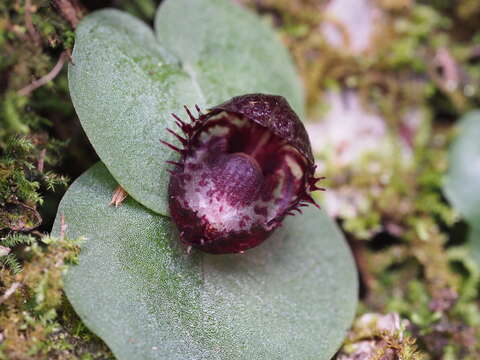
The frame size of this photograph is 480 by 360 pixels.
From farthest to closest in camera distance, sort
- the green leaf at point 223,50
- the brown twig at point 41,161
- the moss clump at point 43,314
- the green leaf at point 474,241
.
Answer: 1. the green leaf at point 474,241
2. the green leaf at point 223,50
3. the brown twig at point 41,161
4. the moss clump at point 43,314

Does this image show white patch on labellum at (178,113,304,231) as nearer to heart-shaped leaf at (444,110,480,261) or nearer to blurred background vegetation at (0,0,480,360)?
blurred background vegetation at (0,0,480,360)

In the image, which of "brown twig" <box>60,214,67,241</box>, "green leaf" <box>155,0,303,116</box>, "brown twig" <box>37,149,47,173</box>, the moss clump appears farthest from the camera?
"green leaf" <box>155,0,303,116</box>

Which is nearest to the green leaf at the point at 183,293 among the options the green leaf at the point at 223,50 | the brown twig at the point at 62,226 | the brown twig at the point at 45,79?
the brown twig at the point at 62,226

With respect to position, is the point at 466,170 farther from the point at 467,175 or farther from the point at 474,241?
the point at 474,241

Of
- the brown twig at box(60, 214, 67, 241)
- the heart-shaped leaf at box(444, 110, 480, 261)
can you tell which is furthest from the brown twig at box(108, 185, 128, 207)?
the heart-shaped leaf at box(444, 110, 480, 261)

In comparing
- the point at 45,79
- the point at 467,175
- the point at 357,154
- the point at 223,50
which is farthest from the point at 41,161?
the point at 467,175

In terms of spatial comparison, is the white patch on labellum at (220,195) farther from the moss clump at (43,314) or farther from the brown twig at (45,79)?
the brown twig at (45,79)

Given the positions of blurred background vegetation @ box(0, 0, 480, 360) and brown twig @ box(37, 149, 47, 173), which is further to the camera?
brown twig @ box(37, 149, 47, 173)
